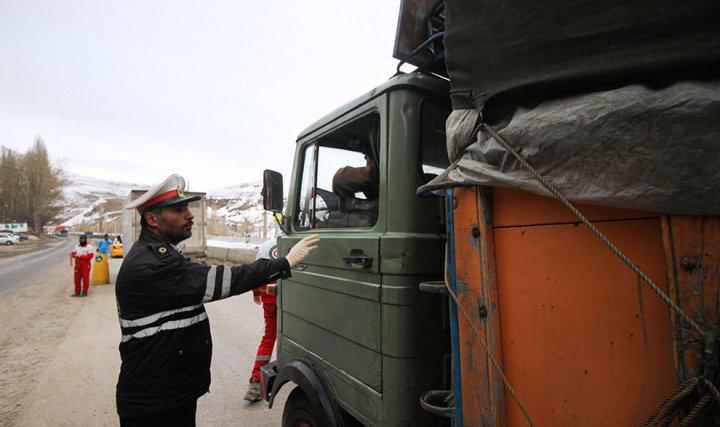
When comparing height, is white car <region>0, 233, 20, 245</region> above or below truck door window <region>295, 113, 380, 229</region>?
below

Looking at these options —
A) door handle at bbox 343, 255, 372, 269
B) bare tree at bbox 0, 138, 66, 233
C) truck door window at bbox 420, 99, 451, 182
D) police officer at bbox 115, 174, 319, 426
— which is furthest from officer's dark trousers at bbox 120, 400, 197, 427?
bare tree at bbox 0, 138, 66, 233

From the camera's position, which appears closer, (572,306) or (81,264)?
(572,306)

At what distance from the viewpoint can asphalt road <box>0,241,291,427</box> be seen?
3367 millimetres

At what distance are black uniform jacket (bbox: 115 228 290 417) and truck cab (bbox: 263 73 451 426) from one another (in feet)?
1.72

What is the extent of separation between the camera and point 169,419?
187 cm

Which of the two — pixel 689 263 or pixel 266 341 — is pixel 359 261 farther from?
pixel 266 341

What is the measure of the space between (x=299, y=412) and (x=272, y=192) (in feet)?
4.81

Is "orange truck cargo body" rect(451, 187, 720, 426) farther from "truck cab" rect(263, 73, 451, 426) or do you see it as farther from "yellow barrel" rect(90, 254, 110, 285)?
"yellow barrel" rect(90, 254, 110, 285)

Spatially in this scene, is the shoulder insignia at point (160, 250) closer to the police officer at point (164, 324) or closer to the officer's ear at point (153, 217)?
the police officer at point (164, 324)

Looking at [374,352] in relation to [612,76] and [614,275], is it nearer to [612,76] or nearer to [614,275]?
[614,275]

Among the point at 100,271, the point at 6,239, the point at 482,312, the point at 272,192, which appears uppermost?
the point at 272,192

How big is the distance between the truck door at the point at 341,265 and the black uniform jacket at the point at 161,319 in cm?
45

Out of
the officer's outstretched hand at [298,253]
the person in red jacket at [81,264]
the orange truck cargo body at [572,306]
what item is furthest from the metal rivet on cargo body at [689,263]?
the person in red jacket at [81,264]

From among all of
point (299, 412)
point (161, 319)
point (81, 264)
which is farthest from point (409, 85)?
point (81, 264)
